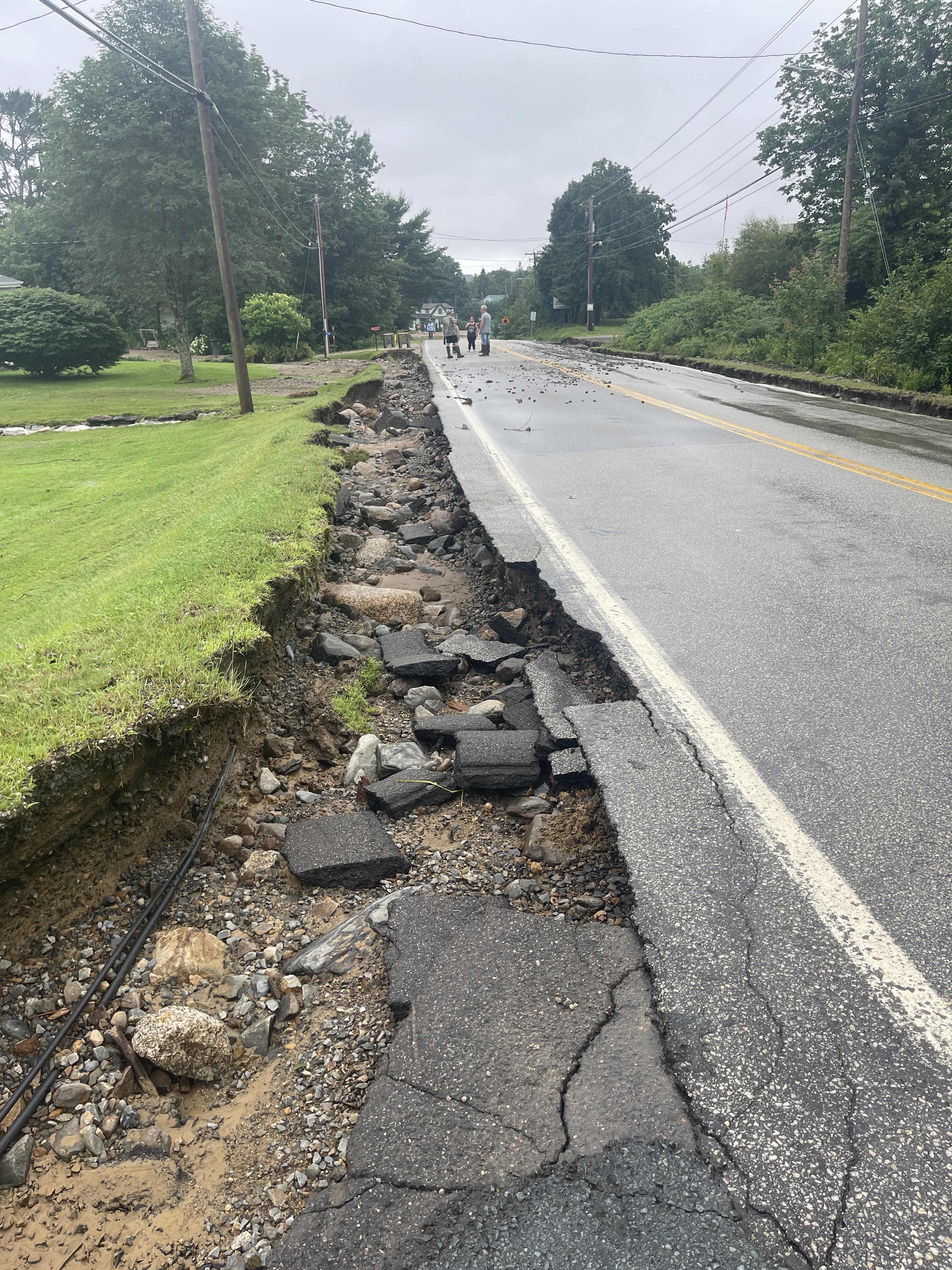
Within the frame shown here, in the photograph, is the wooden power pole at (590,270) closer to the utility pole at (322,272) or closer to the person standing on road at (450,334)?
the utility pole at (322,272)

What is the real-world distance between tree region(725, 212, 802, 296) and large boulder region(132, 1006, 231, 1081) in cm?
4677

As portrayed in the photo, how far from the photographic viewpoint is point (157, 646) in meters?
4.27

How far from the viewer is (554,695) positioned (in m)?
4.60

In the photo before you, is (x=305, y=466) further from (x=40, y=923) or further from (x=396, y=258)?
(x=396, y=258)

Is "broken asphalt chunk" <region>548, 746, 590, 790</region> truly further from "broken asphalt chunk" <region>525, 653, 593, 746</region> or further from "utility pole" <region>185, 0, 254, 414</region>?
"utility pole" <region>185, 0, 254, 414</region>

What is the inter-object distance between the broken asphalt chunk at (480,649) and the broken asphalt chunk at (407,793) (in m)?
1.47

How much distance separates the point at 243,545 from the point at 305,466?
3687mm

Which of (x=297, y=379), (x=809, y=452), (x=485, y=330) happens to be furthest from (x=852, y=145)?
(x=809, y=452)

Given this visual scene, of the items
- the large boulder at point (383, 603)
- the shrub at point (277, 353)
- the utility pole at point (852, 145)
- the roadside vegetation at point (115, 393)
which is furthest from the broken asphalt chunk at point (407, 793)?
the shrub at point (277, 353)

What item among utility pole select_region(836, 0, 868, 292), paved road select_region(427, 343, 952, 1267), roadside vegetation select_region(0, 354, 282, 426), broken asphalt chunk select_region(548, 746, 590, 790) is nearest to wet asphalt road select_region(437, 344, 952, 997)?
paved road select_region(427, 343, 952, 1267)

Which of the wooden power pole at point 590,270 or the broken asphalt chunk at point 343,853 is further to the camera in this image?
the wooden power pole at point 590,270

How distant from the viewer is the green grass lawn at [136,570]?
359 cm

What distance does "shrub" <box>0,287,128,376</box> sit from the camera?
3034 centimetres

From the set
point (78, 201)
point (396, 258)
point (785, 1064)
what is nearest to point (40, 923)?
point (785, 1064)
